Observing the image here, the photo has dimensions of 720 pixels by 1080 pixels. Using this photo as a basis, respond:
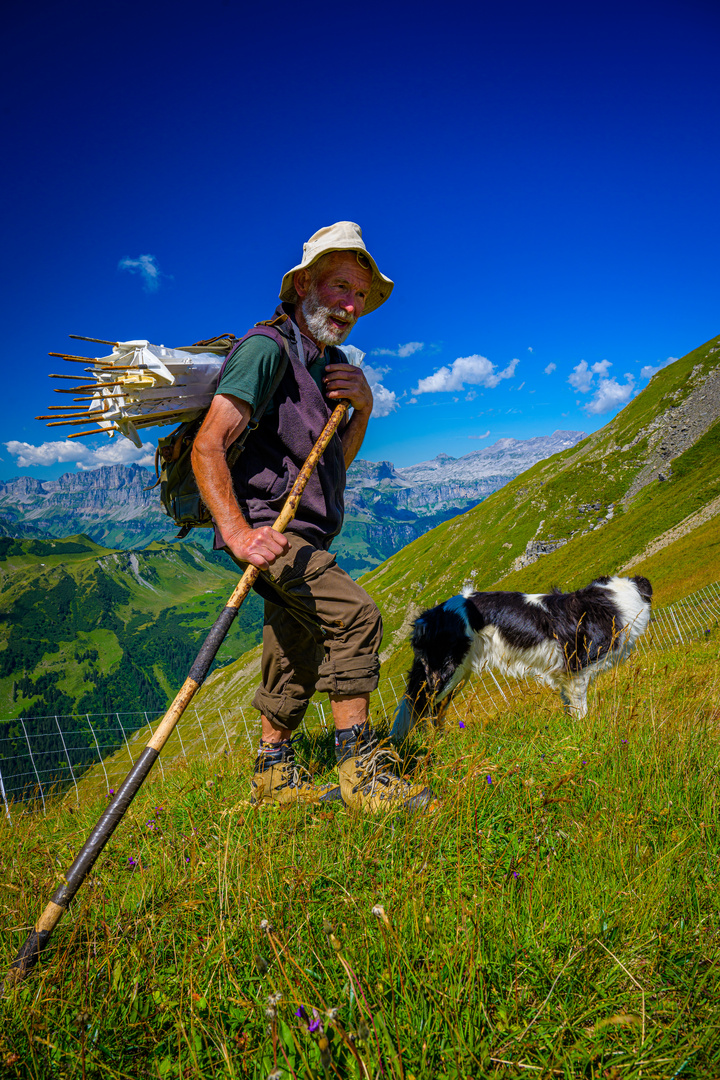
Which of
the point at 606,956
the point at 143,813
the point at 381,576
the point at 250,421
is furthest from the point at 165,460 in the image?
the point at 381,576

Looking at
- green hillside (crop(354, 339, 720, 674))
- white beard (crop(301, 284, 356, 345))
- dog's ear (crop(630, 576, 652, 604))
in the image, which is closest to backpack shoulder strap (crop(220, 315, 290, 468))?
white beard (crop(301, 284, 356, 345))

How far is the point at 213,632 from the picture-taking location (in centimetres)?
371

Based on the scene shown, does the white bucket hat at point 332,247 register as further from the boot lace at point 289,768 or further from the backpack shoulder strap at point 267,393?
the boot lace at point 289,768

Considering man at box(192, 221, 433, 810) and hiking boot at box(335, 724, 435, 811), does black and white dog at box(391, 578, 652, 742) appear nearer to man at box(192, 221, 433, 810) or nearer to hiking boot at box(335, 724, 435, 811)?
man at box(192, 221, 433, 810)

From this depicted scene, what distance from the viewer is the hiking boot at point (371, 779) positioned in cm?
335

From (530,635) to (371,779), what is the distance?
7.00 meters

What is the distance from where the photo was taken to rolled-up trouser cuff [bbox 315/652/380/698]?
394cm

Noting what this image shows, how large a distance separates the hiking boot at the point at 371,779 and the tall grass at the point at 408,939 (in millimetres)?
180

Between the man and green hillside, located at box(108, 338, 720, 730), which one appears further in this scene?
green hillside, located at box(108, 338, 720, 730)

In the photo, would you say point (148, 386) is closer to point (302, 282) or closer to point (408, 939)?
point (302, 282)

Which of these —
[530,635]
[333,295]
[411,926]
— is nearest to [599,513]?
[530,635]

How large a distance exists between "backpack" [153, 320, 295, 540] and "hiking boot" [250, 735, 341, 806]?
202 centimetres

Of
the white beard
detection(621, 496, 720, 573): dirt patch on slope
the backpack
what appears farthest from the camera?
detection(621, 496, 720, 573): dirt patch on slope

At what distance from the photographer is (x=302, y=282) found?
14.6 feet
